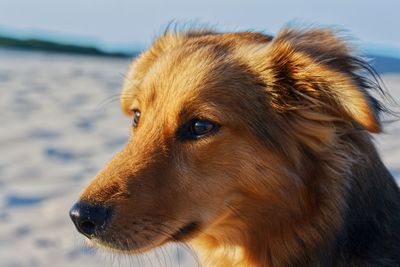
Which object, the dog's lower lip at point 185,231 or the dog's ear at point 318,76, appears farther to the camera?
the dog's lower lip at point 185,231

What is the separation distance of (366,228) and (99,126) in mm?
4850

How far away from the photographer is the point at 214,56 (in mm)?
3059

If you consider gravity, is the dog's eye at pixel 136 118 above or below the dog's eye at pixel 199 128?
below

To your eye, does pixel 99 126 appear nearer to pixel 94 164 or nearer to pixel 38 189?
pixel 94 164

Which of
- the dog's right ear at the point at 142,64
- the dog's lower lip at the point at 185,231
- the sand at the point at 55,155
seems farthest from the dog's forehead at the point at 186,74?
the sand at the point at 55,155

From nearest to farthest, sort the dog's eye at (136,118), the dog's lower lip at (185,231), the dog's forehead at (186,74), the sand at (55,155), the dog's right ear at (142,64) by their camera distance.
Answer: the dog's lower lip at (185,231) → the dog's forehead at (186,74) → the dog's eye at (136,118) → the dog's right ear at (142,64) → the sand at (55,155)

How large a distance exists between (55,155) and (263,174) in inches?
142

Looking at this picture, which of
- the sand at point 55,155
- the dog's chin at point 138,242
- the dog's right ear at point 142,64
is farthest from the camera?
the sand at point 55,155

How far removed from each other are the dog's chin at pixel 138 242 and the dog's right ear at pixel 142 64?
33.6 inches

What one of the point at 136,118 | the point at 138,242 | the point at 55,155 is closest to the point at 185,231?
the point at 138,242

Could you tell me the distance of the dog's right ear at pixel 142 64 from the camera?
3.51m

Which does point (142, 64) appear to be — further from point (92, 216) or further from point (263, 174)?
point (92, 216)

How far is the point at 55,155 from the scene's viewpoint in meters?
6.11

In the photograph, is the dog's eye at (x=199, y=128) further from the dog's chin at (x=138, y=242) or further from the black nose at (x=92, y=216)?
the black nose at (x=92, y=216)
